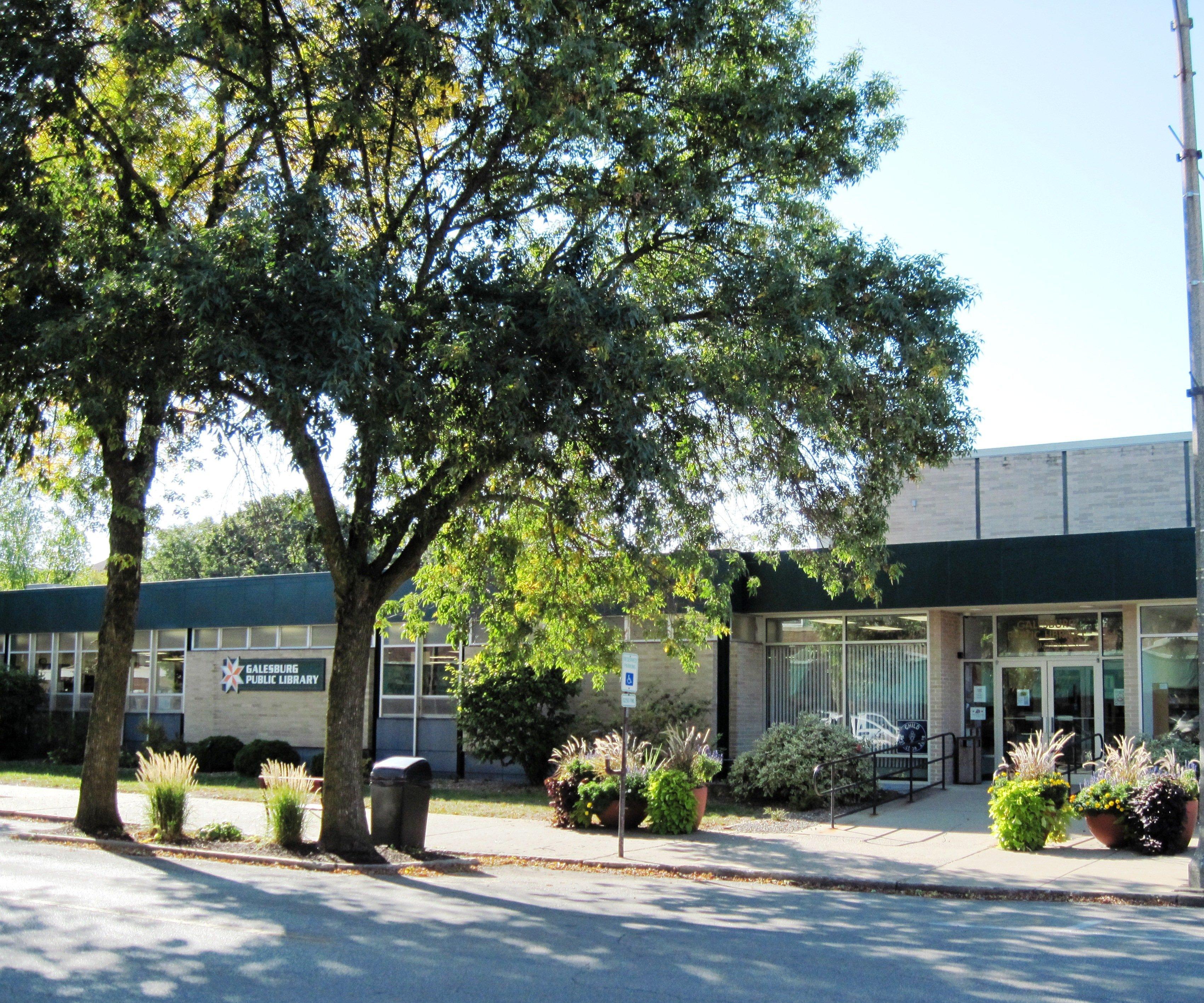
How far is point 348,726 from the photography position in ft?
46.2

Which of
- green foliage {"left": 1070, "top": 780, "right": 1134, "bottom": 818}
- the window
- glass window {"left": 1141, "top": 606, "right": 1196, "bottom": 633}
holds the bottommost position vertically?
green foliage {"left": 1070, "top": 780, "right": 1134, "bottom": 818}

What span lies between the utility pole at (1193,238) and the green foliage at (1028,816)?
2.24 metres

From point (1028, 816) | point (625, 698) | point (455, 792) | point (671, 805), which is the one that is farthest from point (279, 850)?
point (1028, 816)

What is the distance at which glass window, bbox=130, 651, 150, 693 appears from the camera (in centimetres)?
3222

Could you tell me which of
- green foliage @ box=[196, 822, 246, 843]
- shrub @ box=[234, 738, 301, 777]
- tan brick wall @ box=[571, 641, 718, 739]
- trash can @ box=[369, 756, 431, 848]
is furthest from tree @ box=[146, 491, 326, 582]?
trash can @ box=[369, 756, 431, 848]

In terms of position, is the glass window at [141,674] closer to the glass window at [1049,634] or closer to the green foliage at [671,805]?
the green foliage at [671,805]

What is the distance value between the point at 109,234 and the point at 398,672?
15.9 m

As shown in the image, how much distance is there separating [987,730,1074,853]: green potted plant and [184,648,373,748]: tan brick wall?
15885 mm

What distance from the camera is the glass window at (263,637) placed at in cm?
2972

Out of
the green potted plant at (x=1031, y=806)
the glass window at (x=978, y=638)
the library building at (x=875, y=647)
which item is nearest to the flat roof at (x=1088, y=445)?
the library building at (x=875, y=647)

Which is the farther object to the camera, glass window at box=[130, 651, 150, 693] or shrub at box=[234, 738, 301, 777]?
glass window at box=[130, 651, 150, 693]

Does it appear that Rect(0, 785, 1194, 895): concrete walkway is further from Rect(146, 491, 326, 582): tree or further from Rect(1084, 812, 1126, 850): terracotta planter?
Rect(146, 491, 326, 582): tree

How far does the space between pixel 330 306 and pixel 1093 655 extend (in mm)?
15891

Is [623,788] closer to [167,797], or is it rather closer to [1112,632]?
[167,797]
